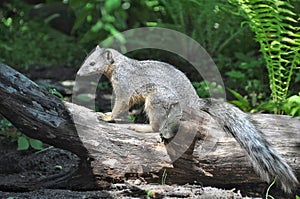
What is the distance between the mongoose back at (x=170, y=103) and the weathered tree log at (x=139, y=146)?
95 millimetres

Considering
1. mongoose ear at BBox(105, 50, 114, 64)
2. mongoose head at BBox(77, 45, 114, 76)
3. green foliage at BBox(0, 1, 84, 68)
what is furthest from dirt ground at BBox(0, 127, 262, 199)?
green foliage at BBox(0, 1, 84, 68)

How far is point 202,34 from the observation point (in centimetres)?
718

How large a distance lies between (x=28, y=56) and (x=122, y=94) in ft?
12.8

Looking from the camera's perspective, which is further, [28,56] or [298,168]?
[28,56]

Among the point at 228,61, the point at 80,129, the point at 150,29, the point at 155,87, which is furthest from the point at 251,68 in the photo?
the point at 80,129

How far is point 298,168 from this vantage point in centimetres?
431

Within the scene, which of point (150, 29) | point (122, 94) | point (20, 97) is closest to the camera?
point (20, 97)

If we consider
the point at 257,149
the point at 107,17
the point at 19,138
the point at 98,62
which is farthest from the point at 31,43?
the point at 257,149

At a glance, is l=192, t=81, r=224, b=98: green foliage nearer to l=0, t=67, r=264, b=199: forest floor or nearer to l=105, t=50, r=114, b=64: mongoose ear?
l=105, t=50, r=114, b=64: mongoose ear

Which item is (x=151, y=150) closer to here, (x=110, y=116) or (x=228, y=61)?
(x=110, y=116)

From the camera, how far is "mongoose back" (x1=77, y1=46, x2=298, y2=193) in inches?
162

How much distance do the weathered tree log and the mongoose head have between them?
54 centimetres

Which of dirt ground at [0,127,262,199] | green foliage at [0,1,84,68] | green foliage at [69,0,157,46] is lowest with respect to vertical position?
dirt ground at [0,127,262,199]

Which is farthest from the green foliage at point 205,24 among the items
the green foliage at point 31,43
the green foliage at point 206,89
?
the green foliage at point 31,43
